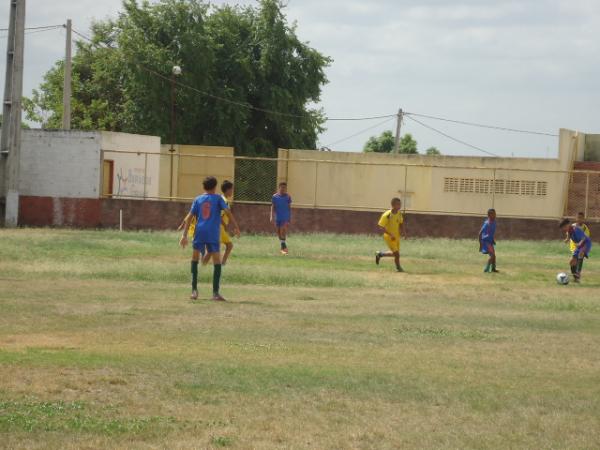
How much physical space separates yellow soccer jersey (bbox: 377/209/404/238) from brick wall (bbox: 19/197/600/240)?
1309cm

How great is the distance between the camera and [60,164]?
37.7 m

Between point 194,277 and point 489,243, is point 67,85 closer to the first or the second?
point 489,243

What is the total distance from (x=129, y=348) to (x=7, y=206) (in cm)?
2515

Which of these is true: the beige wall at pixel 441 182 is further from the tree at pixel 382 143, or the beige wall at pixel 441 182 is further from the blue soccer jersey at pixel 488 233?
the tree at pixel 382 143

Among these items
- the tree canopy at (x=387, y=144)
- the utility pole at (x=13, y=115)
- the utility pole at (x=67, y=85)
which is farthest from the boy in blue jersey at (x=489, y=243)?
the tree canopy at (x=387, y=144)

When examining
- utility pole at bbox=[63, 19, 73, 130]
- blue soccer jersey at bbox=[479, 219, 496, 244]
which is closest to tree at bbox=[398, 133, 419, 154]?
utility pole at bbox=[63, 19, 73, 130]

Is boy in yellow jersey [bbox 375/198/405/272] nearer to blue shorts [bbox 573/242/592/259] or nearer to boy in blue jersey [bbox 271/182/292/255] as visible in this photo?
blue shorts [bbox 573/242/592/259]

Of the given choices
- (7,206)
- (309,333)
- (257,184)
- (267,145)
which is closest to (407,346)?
(309,333)

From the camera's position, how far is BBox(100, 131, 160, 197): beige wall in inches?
1545

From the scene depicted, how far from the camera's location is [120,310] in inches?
576

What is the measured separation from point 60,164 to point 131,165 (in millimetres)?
3533

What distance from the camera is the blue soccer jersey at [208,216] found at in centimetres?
1648

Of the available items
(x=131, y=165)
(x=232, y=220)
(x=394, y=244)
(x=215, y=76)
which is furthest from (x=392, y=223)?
(x=215, y=76)

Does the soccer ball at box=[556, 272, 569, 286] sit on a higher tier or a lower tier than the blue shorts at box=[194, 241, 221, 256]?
lower
